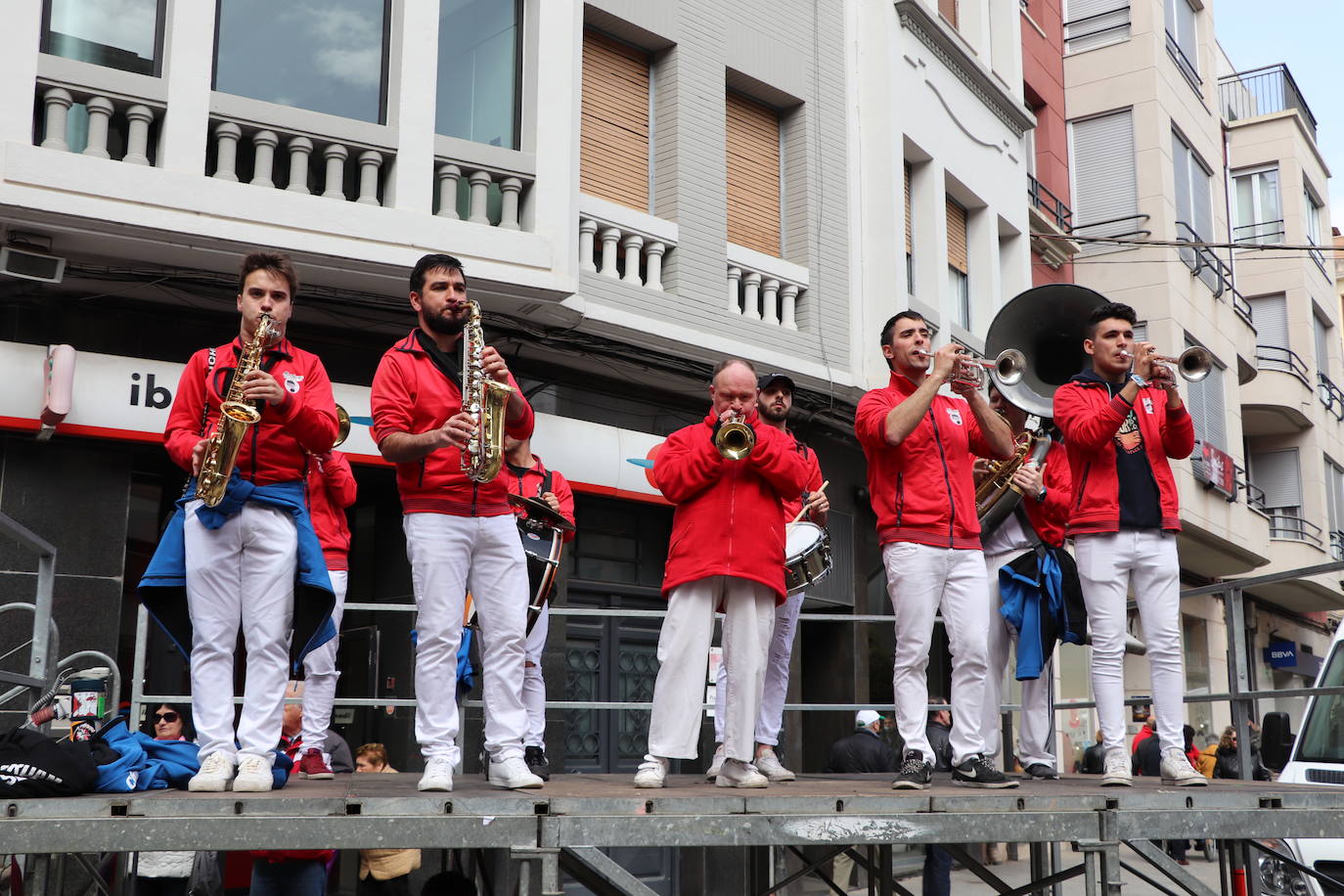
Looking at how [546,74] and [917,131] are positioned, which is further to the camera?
[917,131]

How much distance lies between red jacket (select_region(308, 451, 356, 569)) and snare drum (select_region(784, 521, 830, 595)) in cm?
251

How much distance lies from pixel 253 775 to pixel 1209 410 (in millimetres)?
24702

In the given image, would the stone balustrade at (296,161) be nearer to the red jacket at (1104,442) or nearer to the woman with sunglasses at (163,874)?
the woman with sunglasses at (163,874)

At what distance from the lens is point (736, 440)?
5.86 meters

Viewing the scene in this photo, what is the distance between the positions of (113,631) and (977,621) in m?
6.98

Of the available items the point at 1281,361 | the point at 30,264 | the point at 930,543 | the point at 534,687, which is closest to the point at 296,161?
the point at 30,264

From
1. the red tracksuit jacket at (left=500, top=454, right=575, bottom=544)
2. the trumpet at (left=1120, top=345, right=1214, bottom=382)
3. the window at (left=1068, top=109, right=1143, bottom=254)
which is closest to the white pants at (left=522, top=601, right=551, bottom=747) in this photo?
the red tracksuit jacket at (left=500, top=454, right=575, bottom=544)

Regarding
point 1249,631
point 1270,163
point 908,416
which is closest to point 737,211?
point 908,416

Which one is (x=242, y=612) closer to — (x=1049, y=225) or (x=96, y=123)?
(x=96, y=123)

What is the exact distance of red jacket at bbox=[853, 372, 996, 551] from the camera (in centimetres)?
618

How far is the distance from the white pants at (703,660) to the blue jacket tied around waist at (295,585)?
1501mm

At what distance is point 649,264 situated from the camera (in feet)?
44.5

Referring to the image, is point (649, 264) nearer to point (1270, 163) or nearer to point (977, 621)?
point (977, 621)

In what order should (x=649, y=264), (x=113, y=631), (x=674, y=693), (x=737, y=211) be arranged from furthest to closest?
(x=737, y=211), (x=649, y=264), (x=113, y=631), (x=674, y=693)
